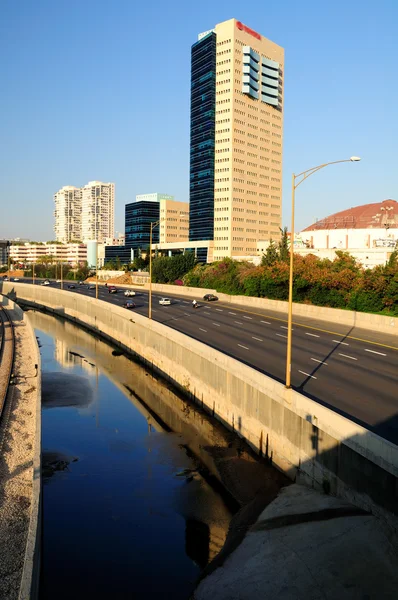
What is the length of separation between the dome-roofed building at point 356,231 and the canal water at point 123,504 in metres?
80.2

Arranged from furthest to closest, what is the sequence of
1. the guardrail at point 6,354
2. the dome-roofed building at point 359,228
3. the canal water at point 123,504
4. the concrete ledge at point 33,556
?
the dome-roofed building at point 359,228, the guardrail at point 6,354, the canal water at point 123,504, the concrete ledge at point 33,556

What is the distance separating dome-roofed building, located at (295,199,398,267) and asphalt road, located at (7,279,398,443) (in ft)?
186

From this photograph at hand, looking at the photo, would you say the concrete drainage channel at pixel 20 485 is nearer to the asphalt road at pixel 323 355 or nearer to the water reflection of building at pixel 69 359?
the water reflection of building at pixel 69 359

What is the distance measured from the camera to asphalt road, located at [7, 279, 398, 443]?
22859 millimetres

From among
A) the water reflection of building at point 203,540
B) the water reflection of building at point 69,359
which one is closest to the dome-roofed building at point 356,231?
the water reflection of building at point 69,359

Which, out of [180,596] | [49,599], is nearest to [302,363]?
[180,596]

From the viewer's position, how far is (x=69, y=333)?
73562 millimetres

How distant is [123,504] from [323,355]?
18501 mm

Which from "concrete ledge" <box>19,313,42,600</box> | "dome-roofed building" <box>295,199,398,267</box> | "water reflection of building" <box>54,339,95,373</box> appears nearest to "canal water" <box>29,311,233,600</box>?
"concrete ledge" <box>19,313,42,600</box>

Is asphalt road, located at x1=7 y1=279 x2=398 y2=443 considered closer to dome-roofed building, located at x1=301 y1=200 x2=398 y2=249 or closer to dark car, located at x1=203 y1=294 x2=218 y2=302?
dark car, located at x1=203 y1=294 x2=218 y2=302

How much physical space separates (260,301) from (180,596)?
54.9 meters

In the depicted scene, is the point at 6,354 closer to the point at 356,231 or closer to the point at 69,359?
the point at 69,359

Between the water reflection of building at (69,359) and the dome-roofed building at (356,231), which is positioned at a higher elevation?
the dome-roofed building at (356,231)

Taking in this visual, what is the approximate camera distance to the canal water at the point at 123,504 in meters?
16.4
